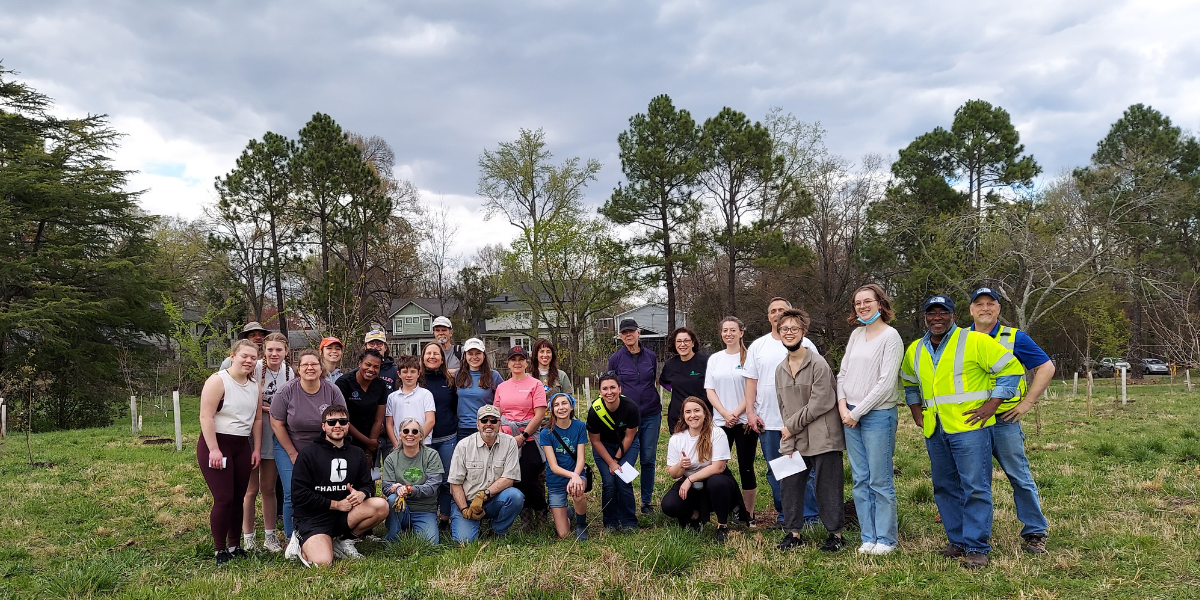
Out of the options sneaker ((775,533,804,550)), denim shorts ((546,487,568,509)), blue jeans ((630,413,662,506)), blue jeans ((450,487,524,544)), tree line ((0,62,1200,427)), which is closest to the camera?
sneaker ((775,533,804,550))

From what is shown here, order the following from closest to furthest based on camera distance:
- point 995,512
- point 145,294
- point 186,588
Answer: point 186,588 < point 995,512 < point 145,294

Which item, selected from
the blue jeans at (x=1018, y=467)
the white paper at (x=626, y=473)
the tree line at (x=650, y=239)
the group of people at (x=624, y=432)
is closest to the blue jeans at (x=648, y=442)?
the group of people at (x=624, y=432)

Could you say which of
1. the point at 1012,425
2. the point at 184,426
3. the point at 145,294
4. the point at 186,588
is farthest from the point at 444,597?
the point at 145,294

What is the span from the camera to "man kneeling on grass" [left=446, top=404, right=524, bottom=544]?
559 centimetres

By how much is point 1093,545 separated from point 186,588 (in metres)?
5.99

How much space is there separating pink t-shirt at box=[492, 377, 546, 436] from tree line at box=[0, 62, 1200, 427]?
15.0 m

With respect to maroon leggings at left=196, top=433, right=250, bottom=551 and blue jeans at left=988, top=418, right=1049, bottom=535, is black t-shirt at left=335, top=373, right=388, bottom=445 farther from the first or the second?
blue jeans at left=988, top=418, right=1049, bottom=535

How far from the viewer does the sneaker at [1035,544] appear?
4465 mm

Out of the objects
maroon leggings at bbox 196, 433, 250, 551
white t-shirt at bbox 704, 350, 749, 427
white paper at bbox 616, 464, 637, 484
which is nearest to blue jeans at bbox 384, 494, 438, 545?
maroon leggings at bbox 196, 433, 250, 551

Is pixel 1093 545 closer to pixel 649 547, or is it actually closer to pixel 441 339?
pixel 649 547

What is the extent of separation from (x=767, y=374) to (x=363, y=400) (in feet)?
11.5

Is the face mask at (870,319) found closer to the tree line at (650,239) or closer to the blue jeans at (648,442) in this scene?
the blue jeans at (648,442)

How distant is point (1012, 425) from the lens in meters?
4.52

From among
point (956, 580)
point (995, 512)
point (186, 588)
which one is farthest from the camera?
point (995, 512)
